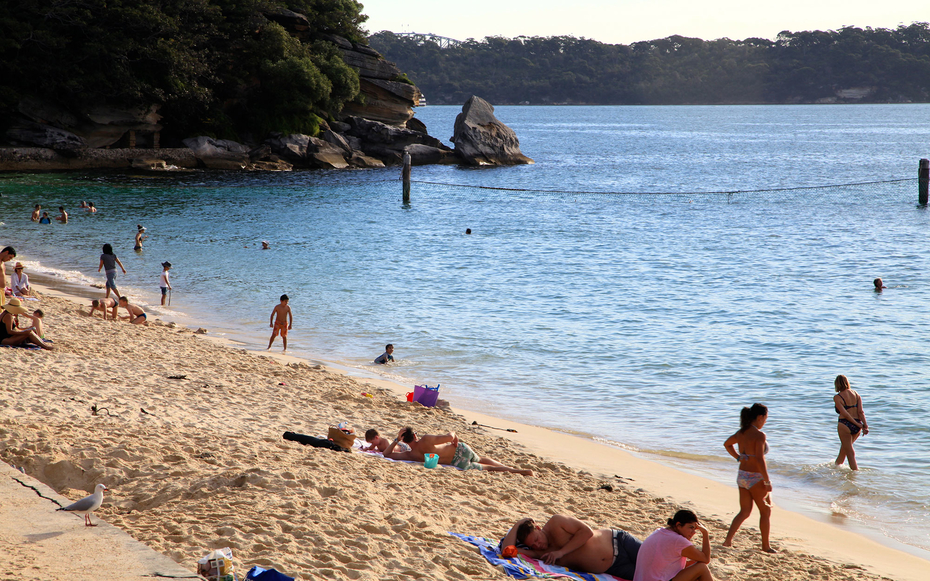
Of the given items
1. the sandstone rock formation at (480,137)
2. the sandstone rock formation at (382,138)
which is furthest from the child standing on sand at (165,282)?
the sandstone rock formation at (480,137)

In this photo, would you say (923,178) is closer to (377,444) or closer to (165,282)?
(165,282)

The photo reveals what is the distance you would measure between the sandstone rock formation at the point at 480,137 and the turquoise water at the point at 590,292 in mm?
8855

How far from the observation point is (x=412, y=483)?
7.74 meters

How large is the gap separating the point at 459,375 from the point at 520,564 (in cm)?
843

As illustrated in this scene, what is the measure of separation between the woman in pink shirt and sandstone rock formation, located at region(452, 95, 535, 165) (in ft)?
181

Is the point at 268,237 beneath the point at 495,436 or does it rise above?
above

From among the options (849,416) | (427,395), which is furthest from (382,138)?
(849,416)

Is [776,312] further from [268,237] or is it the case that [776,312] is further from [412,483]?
[268,237]

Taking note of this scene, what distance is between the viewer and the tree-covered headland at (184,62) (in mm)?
44094

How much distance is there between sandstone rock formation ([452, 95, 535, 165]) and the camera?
59.8 metres

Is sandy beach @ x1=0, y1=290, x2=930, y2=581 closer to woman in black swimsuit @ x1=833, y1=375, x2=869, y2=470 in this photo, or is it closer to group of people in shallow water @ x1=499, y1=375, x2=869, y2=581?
group of people in shallow water @ x1=499, y1=375, x2=869, y2=581

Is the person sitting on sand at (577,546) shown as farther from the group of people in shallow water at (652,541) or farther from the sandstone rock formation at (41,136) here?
the sandstone rock formation at (41,136)

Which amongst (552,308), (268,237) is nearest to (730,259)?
(552,308)

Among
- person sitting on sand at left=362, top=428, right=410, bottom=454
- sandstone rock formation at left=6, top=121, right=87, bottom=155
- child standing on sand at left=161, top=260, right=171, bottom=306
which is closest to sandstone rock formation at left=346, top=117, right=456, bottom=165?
sandstone rock formation at left=6, top=121, right=87, bottom=155
